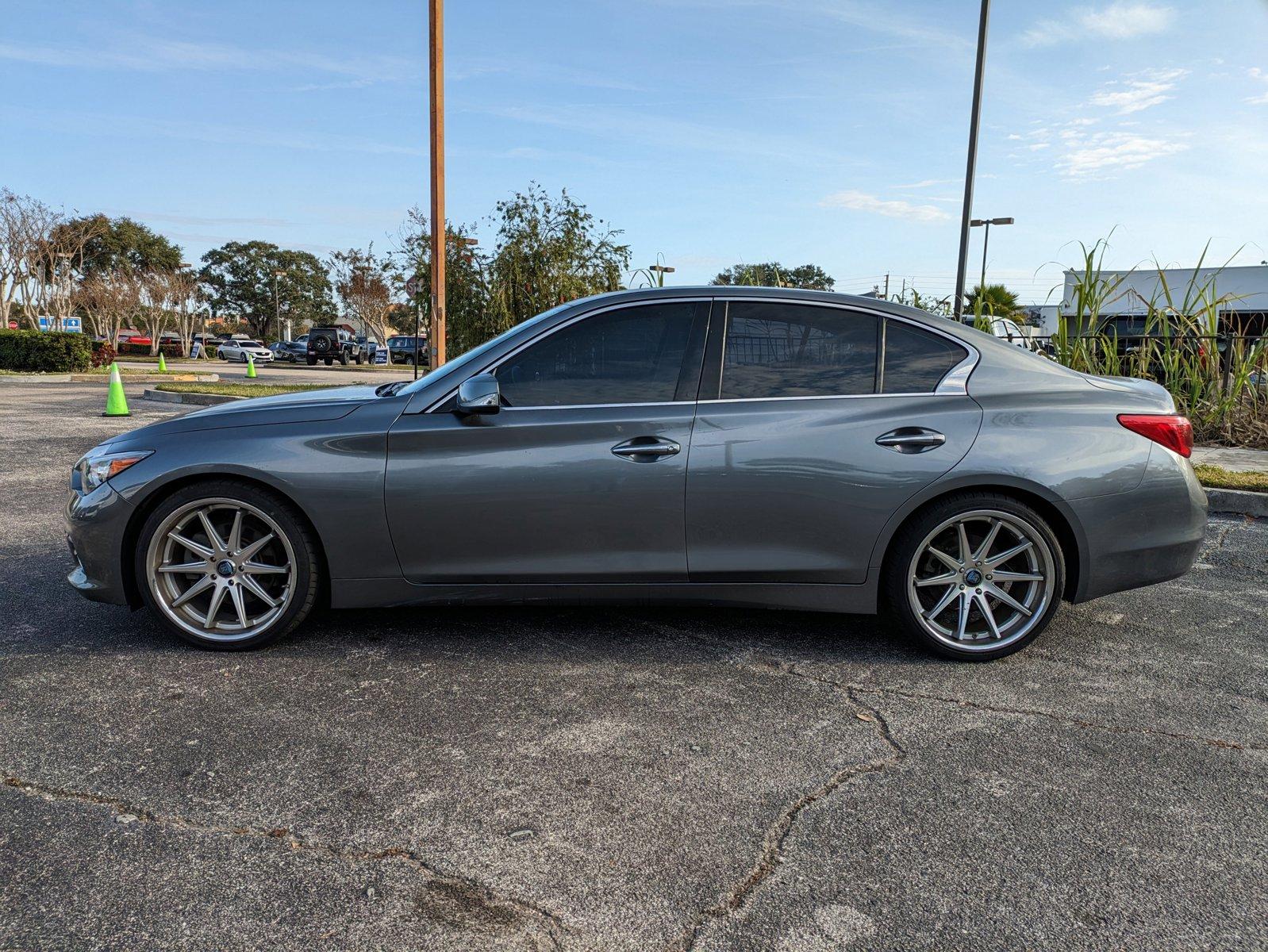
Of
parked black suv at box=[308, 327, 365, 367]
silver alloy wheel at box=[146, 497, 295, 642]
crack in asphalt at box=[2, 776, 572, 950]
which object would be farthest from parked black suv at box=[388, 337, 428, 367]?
crack in asphalt at box=[2, 776, 572, 950]

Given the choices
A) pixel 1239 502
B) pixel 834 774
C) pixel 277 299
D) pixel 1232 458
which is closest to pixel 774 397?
pixel 834 774

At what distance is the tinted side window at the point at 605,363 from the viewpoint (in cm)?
379

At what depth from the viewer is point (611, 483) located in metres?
3.67

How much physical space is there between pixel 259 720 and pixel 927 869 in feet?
7.15

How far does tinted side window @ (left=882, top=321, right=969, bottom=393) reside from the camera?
12.7 feet

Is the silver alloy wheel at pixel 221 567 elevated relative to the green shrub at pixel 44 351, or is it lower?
lower

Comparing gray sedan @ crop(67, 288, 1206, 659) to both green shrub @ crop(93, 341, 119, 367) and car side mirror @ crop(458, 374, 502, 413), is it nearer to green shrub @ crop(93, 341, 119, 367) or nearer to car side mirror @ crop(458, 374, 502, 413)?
car side mirror @ crop(458, 374, 502, 413)

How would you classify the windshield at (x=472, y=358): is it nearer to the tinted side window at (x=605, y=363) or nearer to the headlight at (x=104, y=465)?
the tinted side window at (x=605, y=363)

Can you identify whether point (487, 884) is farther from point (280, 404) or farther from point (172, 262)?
point (172, 262)

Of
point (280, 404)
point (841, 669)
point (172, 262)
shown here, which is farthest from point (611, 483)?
point (172, 262)

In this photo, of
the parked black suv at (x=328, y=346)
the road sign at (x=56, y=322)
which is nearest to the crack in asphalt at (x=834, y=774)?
the parked black suv at (x=328, y=346)

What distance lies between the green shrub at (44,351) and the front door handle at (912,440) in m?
29.0

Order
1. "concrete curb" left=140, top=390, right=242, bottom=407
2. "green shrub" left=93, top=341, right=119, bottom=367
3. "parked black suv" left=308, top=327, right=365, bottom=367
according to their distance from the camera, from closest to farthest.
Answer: "concrete curb" left=140, top=390, right=242, bottom=407 → "green shrub" left=93, top=341, right=119, bottom=367 → "parked black suv" left=308, top=327, right=365, bottom=367

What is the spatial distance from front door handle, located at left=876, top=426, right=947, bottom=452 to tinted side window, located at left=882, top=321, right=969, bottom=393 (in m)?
0.20
